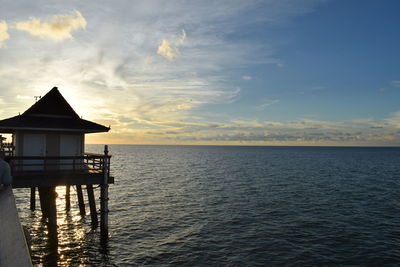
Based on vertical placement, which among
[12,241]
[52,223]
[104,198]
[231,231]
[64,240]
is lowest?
[64,240]

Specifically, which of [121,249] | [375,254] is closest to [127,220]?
[121,249]

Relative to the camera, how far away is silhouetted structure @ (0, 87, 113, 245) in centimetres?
1603

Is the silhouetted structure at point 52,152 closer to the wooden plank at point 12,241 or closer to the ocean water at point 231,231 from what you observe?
the ocean water at point 231,231

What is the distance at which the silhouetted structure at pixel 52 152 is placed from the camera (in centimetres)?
1603

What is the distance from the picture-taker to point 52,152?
18375mm

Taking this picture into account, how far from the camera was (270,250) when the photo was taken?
59.7ft

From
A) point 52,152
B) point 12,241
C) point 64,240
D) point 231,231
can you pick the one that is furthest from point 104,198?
point 12,241

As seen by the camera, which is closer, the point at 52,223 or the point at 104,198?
the point at 52,223

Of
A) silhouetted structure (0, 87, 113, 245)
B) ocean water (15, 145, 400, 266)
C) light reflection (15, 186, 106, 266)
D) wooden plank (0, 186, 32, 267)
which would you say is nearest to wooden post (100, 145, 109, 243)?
silhouetted structure (0, 87, 113, 245)

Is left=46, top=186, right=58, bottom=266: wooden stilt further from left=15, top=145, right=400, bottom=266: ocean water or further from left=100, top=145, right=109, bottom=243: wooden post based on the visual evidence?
left=100, top=145, right=109, bottom=243: wooden post

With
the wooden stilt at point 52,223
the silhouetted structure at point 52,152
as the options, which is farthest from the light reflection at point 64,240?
the silhouetted structure at point 52,152

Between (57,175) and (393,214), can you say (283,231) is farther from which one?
(57,175)

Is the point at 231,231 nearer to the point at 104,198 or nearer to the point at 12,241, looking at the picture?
the point at 104,198

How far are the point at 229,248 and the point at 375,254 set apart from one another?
9.13 meters
